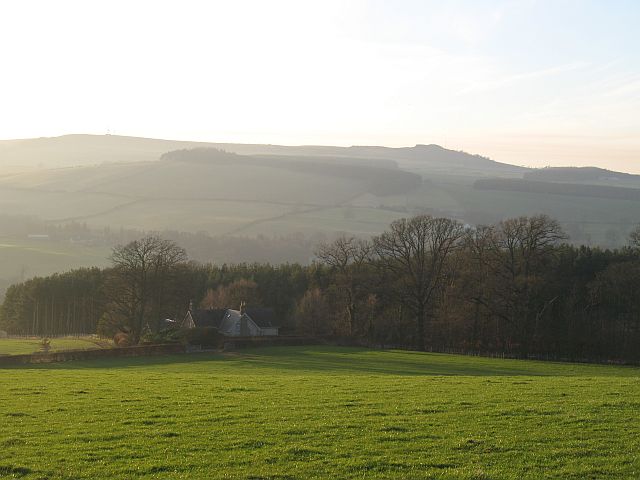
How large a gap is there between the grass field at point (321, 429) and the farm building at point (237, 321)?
48.5 m

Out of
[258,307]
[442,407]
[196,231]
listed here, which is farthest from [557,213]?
[442,407]

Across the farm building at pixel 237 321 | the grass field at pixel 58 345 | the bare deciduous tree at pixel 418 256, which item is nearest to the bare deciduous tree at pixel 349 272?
the bare deciduous tree at pixel 418 256

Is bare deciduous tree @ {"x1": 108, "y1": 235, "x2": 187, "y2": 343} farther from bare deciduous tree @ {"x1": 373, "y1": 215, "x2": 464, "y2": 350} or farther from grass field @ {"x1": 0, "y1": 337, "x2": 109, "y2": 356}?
bare deciduous tree @ {"x1": 373, "y1": 215, "x2": 464, "y2": 350}

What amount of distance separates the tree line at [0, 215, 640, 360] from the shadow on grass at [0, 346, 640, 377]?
9.30 meters

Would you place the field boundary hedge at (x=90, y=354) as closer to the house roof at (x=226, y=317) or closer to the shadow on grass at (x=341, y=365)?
the shadow on grass at (x=341, y=365)

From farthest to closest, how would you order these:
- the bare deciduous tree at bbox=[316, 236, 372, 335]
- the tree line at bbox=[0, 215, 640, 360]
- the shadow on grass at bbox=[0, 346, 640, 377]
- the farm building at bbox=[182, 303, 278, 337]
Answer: the farm building at bbox=[182, 303, 278, 337], the bare deciduous tree at bbox=[316, 236, 372, 335], the tree line at bbox=[0, 215, 640, 360], the shadow on grass at bbox=[0, 346, 640, 377]

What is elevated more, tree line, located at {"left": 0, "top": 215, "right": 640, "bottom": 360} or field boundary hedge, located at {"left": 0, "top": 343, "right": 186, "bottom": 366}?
tree line, located at {"left": 0, "top": 215, "right": 640, "bottom": 360}

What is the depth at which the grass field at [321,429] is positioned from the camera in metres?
14.2

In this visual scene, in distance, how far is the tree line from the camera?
6097 cm

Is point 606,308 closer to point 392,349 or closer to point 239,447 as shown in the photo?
point 392,349

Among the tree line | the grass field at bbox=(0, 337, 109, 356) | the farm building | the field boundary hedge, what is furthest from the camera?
the farm building

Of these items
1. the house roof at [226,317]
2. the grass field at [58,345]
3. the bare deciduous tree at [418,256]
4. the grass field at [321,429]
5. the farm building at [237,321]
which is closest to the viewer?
the grass field at [321,429]

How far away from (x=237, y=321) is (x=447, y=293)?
23786mm

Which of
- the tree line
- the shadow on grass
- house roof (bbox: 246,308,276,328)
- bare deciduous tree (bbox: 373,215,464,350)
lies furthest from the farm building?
the shadow on grass
